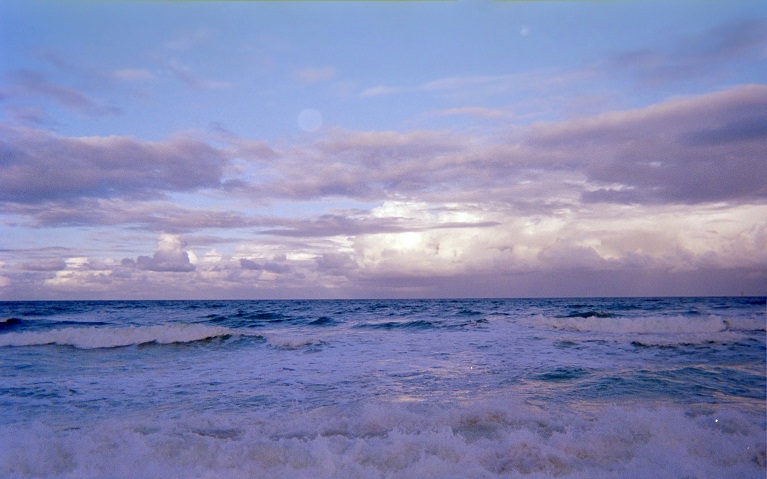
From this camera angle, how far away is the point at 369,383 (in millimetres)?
11578

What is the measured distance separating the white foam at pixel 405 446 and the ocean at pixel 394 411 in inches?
1.2

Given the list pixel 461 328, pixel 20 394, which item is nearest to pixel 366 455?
pixel 20 394

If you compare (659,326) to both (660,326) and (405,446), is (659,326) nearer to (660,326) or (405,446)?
(660,326)

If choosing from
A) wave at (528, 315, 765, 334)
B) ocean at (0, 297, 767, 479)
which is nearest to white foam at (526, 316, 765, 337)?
wave at (528, 315, 765, 334)

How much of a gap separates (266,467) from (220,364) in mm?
9534

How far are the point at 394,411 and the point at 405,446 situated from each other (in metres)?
1.66

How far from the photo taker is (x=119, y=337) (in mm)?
22250

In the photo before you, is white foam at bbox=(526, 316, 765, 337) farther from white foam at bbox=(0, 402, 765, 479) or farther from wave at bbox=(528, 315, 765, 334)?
white foam at bbox=(0, 402, 765, 479)

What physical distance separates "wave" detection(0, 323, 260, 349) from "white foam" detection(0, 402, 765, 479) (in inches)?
549

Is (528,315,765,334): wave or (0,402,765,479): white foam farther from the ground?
(0,402,765,479): white foam

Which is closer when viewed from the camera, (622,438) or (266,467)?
(266,467)

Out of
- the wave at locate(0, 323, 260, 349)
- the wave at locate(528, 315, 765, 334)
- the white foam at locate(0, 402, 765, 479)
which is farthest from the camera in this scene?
the wave at locate(528, 315, 765, 334)

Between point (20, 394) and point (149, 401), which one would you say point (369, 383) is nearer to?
point (149, 401)

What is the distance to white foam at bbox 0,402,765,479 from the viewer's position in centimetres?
611
